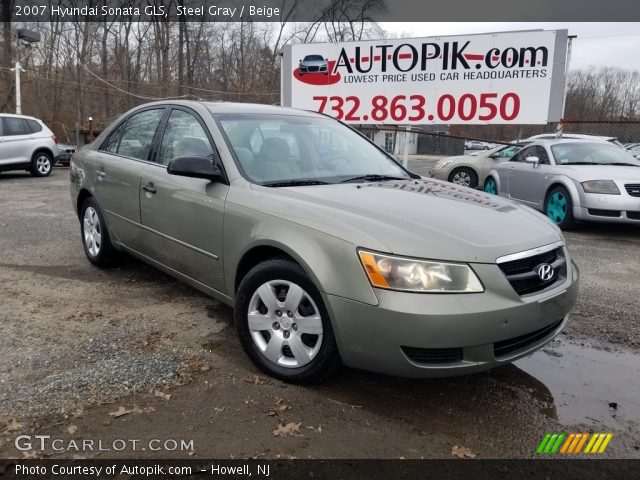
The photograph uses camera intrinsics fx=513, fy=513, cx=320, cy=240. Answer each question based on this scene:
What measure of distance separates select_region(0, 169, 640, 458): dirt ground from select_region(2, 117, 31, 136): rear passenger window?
10516 millimetres

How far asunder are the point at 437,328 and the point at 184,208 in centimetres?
202

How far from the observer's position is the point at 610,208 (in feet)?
23.8

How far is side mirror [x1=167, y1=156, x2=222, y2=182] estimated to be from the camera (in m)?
3.20

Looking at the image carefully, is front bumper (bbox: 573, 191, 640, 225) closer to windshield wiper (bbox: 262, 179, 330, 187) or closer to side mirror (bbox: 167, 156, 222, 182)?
windshield wiper (bbox: 262, 179, 330, 187)

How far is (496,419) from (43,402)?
2333mm

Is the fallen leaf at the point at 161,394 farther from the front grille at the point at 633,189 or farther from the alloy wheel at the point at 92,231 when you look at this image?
the front grille at the point at 633,189

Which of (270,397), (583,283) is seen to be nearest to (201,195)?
(270,397)

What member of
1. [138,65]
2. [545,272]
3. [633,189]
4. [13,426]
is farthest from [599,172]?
[138,65]

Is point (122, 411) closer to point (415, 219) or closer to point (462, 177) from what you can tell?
point (415, 219)

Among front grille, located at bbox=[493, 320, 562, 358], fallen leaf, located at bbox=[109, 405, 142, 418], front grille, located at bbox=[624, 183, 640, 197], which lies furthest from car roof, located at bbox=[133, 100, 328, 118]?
front grille, located at bbox=[624, 183, 640, 197]

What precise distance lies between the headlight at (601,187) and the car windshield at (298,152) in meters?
4.58

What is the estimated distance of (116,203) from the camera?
4.50 metres

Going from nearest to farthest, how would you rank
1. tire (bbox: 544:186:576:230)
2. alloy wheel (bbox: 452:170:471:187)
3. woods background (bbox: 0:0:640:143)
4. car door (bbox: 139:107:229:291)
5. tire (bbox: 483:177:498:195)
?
car door (bbox: 139:107:229:291)
tire (bbox: 544:186:576:230)
tire (bbox: 483:177:498:195)
alloy wheel (bbox: 452:170:471:187)
woods background (bbox: 0:0:640:143)

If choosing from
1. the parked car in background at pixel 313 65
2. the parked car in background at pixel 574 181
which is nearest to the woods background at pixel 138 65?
the parked car in background at pixel 313 65
